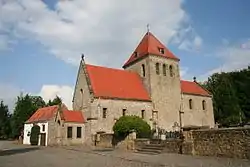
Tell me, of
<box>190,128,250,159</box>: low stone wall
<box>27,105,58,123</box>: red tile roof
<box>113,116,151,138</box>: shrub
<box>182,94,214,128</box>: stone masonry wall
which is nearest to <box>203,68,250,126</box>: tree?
<box>182,94,214,128</box>: stone masonry wall

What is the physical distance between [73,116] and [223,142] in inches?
911

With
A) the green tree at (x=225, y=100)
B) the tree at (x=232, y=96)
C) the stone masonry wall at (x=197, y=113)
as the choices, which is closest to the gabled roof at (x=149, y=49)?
the stone masonry wall at (x=197, y=113)

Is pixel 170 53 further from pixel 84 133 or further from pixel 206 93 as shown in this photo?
pixel 84 133

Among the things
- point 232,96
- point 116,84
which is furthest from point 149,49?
point 232,96

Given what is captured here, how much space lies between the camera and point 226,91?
198ft

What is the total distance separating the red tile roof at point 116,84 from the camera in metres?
37.5

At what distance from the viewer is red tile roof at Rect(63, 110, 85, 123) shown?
35812mm

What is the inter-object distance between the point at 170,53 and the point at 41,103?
4332cm

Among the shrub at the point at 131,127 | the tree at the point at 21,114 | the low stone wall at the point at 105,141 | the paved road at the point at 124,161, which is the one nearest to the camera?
the paved road at the point at 124,161

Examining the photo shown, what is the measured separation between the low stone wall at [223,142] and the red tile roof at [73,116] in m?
19.8

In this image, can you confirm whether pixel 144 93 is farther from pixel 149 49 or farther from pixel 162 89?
pixel 149 49

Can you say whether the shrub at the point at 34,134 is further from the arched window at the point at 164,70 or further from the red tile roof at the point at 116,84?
the arched window at the point at 164,70

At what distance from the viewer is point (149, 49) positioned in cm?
4334

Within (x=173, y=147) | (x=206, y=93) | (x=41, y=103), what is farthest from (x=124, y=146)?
(x=41, y=103)
